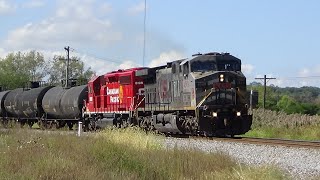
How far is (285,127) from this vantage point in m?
26.0

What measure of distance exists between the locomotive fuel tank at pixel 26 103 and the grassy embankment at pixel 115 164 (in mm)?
20472

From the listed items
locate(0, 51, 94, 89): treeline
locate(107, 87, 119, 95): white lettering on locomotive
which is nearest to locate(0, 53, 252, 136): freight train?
locate(107, 87, 119, 95): white lettering on locomotive

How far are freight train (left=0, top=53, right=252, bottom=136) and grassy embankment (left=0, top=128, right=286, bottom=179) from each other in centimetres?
590

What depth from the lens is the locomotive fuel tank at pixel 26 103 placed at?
33062mm

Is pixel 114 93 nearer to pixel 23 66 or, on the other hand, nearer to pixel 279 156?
pixel 279 156

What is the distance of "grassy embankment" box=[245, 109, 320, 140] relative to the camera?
23078mm

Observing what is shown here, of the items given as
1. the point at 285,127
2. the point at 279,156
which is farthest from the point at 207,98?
the point at 285,127

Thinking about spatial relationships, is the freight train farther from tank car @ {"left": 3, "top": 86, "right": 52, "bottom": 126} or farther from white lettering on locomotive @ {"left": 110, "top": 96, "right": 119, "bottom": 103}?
tank car @ {"left": 3, "top": 86, "right": 52, "bottom": 126}

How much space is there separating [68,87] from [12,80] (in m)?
54.1

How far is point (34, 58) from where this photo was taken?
8969 centimetres

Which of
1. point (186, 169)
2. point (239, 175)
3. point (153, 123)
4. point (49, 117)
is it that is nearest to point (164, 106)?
point (153, 123)

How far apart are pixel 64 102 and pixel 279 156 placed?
18967 mm

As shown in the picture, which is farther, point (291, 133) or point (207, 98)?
point (291, 133)

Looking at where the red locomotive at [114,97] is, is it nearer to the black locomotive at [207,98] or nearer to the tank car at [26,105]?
the black locomotive at [207,98]
